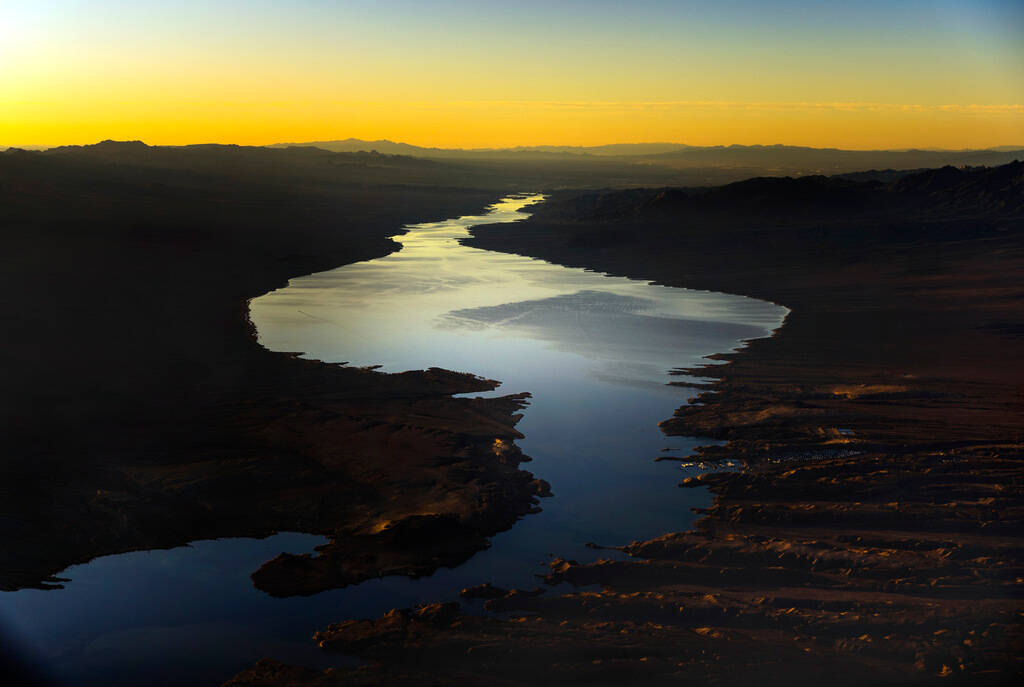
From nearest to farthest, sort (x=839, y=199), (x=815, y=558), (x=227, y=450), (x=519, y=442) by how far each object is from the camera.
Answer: (x=815, y=558), (x=227, y=450), (x=519, y=442), (x=839, y=199)

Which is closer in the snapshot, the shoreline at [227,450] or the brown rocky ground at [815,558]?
the brown rocky ground at [815,558]

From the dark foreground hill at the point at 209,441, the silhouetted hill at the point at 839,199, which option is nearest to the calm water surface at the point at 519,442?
the dark foreground hill at the point at 209,441

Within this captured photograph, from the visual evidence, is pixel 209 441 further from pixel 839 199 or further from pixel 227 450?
pixel 839 199

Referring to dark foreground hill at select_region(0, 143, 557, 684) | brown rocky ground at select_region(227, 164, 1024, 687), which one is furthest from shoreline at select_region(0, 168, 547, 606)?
brown rocky ground at select_region(227, 164, 1024, 687)

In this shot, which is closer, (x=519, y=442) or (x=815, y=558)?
(x=815, y=558)

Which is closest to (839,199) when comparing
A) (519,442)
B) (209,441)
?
(519,442)

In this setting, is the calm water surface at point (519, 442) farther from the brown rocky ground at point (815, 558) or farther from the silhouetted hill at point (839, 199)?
the silhouetted hill at point (839, 199)

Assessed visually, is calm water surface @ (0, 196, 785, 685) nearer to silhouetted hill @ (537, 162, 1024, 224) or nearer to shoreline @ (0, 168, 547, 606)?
shoreline @ (0, 168, 547, 606)
